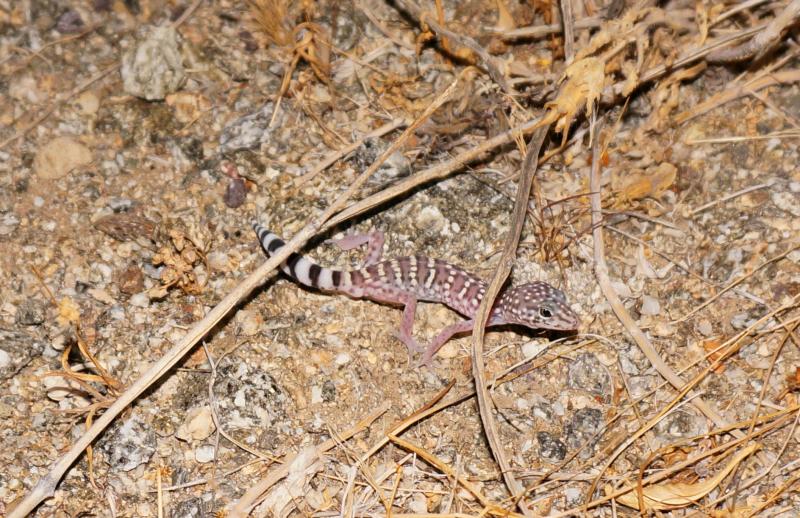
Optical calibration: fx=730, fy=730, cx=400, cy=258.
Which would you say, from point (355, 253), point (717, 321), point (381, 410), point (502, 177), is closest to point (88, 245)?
point (355, 253)

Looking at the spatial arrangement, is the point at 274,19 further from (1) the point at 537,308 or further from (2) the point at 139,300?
(1) the point at 537,308

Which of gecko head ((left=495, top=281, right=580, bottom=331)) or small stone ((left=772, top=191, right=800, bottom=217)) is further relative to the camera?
small stone ((left=772, top=191, right=800, bottom=217))

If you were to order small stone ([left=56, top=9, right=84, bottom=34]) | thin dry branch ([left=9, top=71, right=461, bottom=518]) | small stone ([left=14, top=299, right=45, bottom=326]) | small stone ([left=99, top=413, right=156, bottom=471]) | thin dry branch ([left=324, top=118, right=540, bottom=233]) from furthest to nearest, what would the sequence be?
1. small stone ([left=56, top=9, right=84, bottom=34])
2. small stone ([left=14, top=299, right=45, bottom=326])
3. thin dry branch ([left=324, top=118, right=540, bottom=233])
4. small stone ([left=99, top=413, right=156, bottom=471])
5. thin dry branch ([left=9, top=71, right=461, bottom=518])

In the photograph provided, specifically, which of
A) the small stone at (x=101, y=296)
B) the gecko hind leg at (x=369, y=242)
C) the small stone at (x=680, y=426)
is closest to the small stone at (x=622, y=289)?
the small stone at (x=680, y=426)

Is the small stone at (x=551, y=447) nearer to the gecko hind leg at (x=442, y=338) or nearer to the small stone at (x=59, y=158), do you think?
the gecko hind leg at (x=442, y=338)

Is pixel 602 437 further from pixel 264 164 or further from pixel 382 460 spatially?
pixel 264 164

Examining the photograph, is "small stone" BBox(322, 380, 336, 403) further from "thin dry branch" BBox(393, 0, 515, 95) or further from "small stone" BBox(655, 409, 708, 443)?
"thin dry branch" BBox(393, 0, 515, 95)

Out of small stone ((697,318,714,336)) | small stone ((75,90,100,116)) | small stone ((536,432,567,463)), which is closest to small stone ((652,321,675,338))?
small stone ((697,318,714,336))
